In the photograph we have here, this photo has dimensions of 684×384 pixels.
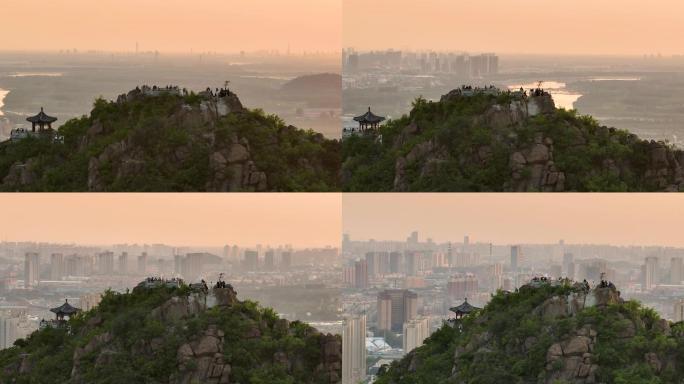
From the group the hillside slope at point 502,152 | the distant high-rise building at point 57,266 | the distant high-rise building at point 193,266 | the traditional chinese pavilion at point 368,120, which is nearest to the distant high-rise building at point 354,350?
the hillside slope at point 502,152

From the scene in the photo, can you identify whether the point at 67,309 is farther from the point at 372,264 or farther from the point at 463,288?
the point at 463,288

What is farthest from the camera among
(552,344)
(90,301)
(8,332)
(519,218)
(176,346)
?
(8,332)

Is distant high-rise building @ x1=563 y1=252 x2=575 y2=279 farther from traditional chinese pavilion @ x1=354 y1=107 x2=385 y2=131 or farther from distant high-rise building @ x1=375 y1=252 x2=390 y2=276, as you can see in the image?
traditional chinese pavilion @ x1=354 y1=107 x2=385 y2=131

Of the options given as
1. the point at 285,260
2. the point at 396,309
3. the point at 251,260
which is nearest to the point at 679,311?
the point at 396,309

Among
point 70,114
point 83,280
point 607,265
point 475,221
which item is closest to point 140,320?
point 83,280

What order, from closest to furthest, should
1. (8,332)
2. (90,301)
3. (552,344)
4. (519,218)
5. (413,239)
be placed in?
(552,344) → (519,218) → (413,239) → (90,301) → (8,332)

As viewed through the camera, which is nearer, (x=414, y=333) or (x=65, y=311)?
(x=414, y=333)

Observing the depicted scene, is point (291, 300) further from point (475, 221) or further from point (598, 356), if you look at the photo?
point (598, 356)

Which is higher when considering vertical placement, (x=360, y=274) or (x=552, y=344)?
(x=360, y=274)

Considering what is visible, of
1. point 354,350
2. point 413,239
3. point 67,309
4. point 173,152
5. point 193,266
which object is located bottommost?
point 354,350
